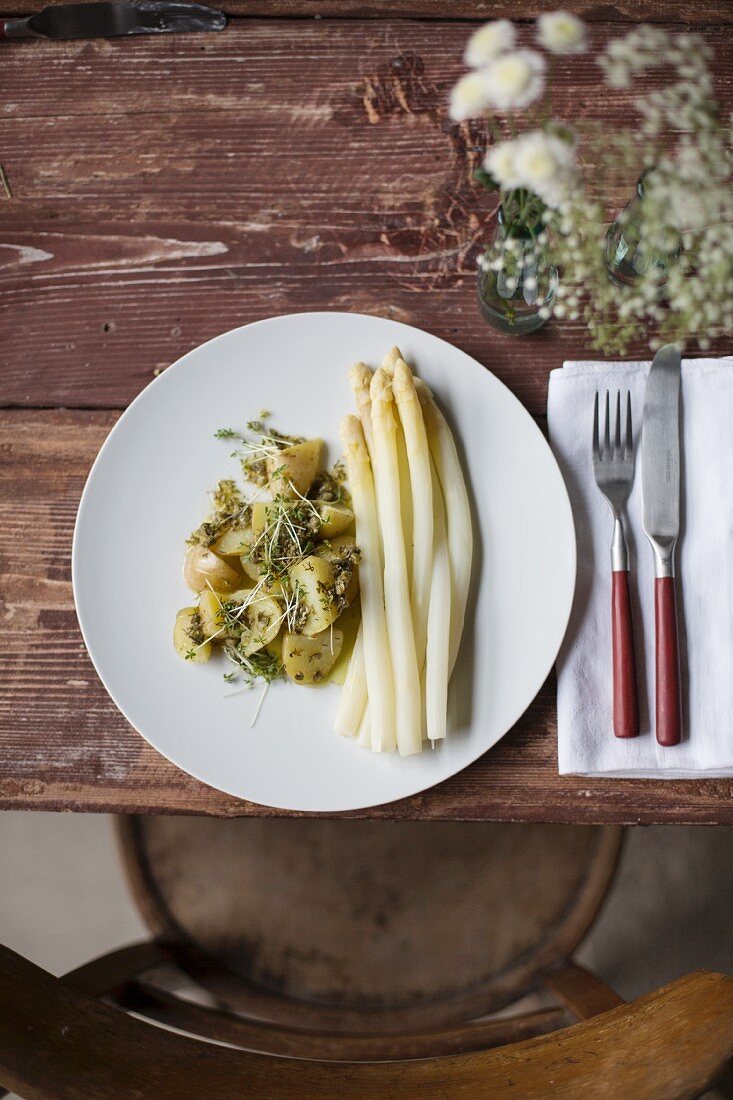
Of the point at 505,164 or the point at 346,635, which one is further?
the point at 346,635

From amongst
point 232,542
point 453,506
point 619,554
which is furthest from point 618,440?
point 232,542

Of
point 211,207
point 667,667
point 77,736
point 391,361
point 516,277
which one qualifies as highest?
point 211,207

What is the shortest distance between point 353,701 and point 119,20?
126 centimetres

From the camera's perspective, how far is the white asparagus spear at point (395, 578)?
48.1 inches

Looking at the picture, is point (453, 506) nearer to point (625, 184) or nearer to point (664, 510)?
point (664, 510)

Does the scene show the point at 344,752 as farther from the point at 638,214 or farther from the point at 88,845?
the point at 88,845

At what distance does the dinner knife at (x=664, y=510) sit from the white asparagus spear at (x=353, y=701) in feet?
1.47

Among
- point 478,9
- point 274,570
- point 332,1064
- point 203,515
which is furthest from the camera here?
point 478,9

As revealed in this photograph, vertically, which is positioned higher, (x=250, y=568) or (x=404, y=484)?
(x=404, y=484)

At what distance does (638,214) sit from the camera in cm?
113

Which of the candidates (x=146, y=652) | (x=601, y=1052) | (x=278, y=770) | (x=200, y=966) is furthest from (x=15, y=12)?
(x=601, y=1052)

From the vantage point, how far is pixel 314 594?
1.21 meters

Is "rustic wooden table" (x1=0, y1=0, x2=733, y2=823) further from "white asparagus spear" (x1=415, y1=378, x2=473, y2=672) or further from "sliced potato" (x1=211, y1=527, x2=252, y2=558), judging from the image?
"sliced potato" (x1=211, y1=527, x2=252, y2=558)

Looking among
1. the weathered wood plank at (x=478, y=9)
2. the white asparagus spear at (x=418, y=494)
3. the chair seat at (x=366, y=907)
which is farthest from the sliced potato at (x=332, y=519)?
the weathered wood plank at (x=478, y=9)
